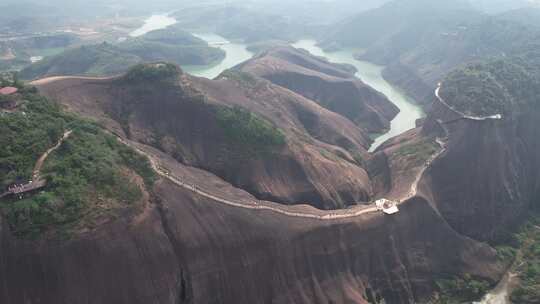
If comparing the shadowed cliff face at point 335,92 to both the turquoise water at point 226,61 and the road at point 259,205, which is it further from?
the road at point 259,205

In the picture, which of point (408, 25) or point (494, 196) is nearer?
point (494, 196)

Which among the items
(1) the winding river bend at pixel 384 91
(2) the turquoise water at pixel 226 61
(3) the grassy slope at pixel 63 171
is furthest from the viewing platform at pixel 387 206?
(2) the turquoise water at pixel 226 61

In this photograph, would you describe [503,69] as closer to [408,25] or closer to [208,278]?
[208,278]

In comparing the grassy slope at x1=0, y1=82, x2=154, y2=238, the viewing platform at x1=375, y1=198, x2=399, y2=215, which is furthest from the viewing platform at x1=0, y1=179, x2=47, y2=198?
the viewing platform at x1=375, y1=198, x2=399, y2=215

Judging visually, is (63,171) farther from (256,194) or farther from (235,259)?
(256,194)

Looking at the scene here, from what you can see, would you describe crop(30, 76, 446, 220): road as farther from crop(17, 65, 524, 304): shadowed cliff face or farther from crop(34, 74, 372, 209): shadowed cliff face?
crop(34, 74, 372, 209): shadowed cliff face

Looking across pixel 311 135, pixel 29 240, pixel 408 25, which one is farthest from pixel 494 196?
pixel 408 25

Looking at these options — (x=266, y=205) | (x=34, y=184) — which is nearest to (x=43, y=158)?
(x=34, y=184)
